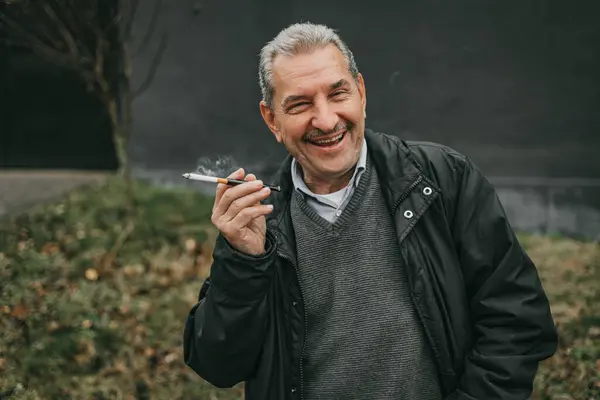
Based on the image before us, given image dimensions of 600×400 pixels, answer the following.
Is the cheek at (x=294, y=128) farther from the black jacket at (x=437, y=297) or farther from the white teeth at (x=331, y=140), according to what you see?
the black jacket at (x=437, y=297)

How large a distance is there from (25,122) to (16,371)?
3832mm

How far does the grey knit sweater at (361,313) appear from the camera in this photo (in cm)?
241

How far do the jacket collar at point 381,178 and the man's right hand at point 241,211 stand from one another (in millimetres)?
146

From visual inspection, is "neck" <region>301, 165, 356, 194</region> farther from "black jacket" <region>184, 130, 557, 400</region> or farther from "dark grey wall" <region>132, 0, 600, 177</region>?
"dark grey wall" <region>132, 0, 600, 177</region>

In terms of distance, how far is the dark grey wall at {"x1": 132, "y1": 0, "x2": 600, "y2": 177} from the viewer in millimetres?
6816

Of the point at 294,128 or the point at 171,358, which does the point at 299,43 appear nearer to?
the point at 294,128

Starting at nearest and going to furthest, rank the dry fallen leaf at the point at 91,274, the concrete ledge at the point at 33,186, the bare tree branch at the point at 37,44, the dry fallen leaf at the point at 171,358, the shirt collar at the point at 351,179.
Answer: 1. the shirt collar at the point at 351,179
2. the dry fallen leaf at the point at 171,358
3. the dry fallen leaf at the point at 91,274
4. the bare tree branch at the point at 37,44
5. the concrete ledge at the point at 33,186

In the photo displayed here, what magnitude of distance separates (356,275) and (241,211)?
433 mm

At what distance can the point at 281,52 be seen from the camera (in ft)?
8.09

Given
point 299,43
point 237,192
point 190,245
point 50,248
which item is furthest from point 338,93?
point 50,248

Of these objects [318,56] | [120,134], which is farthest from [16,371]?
[318,56]

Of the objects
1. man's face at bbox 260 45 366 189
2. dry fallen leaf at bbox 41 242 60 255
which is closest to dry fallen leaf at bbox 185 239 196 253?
dry fallen leaf at bbox 41 242 60 255

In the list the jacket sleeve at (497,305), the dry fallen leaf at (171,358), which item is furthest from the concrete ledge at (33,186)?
the jacket sleeve at (497,305)

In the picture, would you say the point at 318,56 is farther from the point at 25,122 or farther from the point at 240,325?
the point at 25,122
